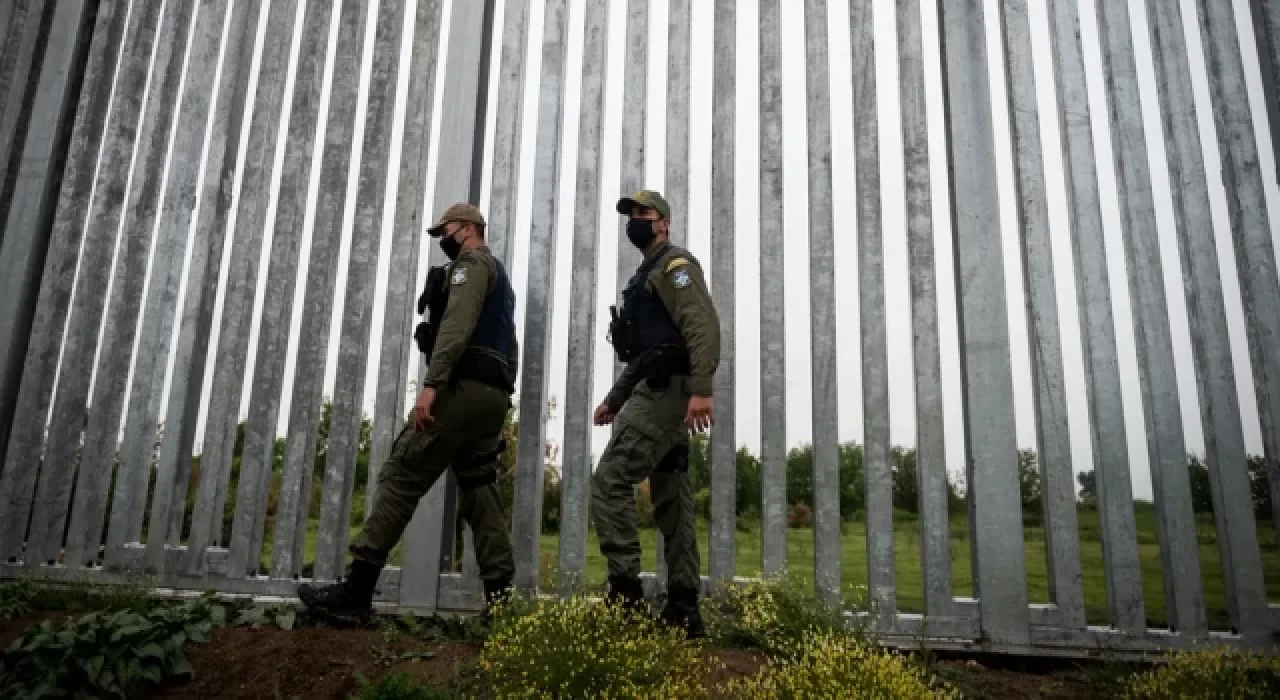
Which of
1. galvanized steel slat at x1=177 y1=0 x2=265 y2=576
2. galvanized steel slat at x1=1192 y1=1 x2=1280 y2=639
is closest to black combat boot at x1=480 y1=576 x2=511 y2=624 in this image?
galvanized steel slat at x1=177 y1=0 x2=265 y2=576

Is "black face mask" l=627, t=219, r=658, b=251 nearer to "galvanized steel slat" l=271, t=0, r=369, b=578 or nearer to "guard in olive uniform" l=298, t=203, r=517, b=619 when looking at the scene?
"guard in olive uniform" l=298, t=203, r=517, b=619

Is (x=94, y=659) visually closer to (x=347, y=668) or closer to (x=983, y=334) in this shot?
(x=347, y=668)

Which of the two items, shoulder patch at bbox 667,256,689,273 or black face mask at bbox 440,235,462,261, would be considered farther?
black face mask at bbox 440,235,462,261

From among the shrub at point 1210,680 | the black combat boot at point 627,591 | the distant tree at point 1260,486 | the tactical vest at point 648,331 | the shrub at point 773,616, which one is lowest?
the shrub at point 1210,680

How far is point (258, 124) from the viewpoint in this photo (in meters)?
4.75

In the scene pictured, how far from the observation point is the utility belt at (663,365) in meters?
3.50

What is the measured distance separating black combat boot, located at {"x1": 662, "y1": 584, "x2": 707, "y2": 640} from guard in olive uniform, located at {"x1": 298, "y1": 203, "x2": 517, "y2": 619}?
2.75ft

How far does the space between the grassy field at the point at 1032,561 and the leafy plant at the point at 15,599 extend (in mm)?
1898

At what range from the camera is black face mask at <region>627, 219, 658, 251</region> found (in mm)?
3805

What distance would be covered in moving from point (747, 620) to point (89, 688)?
2635 mm

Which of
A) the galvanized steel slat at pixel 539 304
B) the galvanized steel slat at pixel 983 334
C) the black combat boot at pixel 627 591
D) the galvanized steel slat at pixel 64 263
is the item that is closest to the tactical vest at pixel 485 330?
the galvanized steel slat at pixel 539 304

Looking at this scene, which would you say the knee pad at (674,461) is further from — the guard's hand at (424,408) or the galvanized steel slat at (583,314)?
the guard's hand at (424,408)

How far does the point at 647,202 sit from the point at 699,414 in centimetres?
119

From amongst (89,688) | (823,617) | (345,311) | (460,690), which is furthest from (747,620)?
(345,311)
